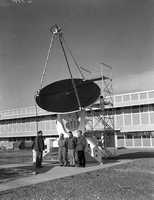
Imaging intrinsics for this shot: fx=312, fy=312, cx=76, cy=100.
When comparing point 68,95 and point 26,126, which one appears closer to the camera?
point 68,95

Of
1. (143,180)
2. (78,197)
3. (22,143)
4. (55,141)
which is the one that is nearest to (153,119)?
(22,143)

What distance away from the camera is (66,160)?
18.3 meters

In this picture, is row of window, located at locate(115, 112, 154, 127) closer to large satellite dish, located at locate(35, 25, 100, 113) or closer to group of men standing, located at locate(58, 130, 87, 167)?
large satellite dish, located at locate(35, 25, 100, 113)

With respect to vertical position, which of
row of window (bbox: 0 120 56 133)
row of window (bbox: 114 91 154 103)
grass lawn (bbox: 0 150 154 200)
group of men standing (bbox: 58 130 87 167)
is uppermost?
row of window (bbox: 114 91 154 103)

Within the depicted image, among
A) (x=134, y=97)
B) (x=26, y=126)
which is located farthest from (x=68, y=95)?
(x=26, y=126)

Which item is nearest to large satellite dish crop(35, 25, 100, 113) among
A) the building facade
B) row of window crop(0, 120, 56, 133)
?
the building facade

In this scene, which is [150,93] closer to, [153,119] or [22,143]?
[153,119]

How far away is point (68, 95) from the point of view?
72.6ft

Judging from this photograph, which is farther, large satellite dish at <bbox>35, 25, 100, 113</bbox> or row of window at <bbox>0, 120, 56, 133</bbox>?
row of window at <bbox>0, 120, 56, 133</bbox>

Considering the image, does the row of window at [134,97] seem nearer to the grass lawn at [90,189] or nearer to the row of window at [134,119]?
the row of window at [134,119]

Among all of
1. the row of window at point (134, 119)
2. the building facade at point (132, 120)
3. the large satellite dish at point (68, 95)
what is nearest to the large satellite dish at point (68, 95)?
the large satellite dish at point (68, 95)

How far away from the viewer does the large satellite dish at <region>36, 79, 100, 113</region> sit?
71.7 feet

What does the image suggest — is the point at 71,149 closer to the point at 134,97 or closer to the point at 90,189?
the point at 90,189

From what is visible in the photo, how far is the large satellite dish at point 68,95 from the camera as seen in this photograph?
2186 centimetres
